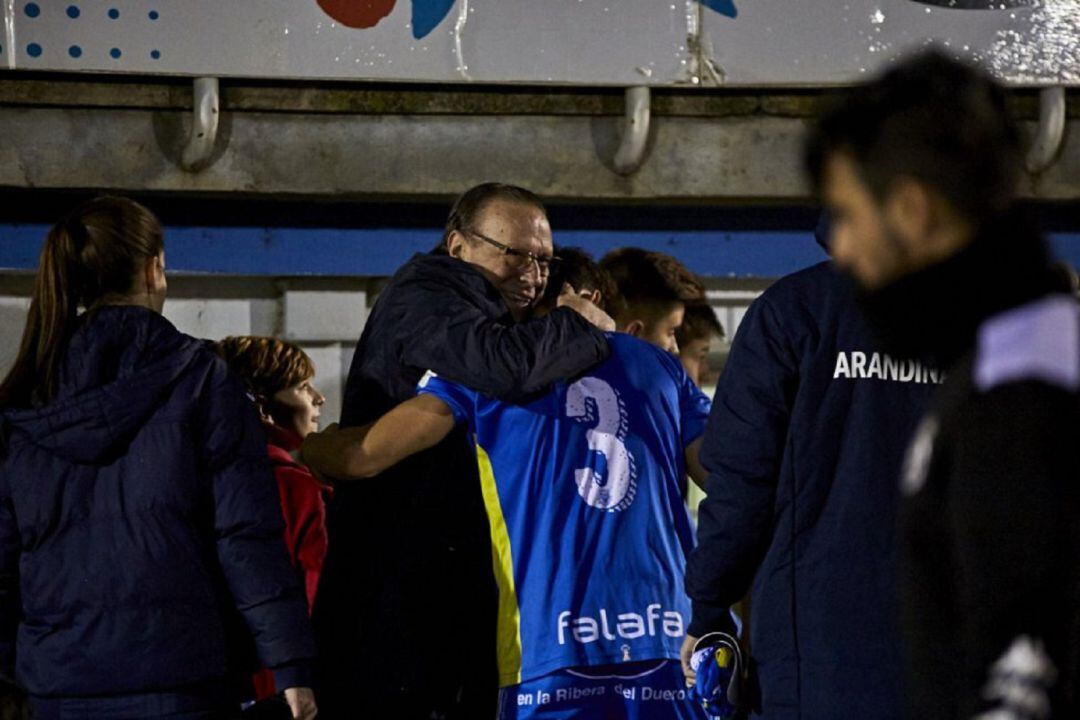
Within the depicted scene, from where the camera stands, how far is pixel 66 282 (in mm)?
3439

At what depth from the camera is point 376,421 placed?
378cm

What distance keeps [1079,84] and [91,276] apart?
14.5 feet

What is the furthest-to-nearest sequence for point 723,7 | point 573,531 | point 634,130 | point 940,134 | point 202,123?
point 634,130 → point 723,7 → point 202,123 → point 573,531 → point 940,134

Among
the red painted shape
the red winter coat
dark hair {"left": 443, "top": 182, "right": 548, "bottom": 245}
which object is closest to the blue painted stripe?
the red painted shape

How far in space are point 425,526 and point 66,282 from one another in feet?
3.25

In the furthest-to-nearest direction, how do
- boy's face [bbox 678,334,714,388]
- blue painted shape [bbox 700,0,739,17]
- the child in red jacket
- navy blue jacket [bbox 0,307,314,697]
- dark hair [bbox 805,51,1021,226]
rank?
blue painted shape [bbox 700,0,739,17], boy's face [bbox 678,334,714,388], the child in red jacket, navy blue jacket [bbox 0,307,314,697], dark hair [bbox 805,51,1021,226]

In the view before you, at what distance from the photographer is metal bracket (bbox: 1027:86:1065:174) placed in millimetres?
6531

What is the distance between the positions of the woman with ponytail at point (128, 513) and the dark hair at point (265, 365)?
1430mm

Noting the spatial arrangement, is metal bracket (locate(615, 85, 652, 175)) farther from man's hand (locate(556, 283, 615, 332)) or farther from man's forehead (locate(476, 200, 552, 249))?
man's forehead (locate(476, 200, 552, 249))

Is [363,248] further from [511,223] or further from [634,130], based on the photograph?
[511,223]

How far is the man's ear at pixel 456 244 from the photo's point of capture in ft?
13.1

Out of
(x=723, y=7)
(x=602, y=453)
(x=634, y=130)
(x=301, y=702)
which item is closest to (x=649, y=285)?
(x=602, y=453)

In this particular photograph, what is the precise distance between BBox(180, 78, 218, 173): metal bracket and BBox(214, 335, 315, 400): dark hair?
144 cm

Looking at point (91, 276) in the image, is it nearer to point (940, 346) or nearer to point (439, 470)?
point (439, 470)
